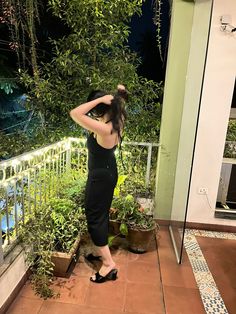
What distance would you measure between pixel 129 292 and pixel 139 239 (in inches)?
22.0

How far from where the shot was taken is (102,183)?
200 centimetres

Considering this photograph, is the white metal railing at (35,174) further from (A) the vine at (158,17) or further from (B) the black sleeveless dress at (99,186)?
(A) the vine at (158,17)

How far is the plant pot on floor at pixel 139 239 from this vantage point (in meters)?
2.52

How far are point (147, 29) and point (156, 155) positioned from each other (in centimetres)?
155

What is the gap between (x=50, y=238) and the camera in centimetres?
206

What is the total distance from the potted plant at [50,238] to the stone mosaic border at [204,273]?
3.51 feet

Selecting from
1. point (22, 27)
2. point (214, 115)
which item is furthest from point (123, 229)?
point (22, 27)

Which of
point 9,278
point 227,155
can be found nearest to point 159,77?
point 227,155

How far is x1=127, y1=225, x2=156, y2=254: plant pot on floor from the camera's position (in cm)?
252

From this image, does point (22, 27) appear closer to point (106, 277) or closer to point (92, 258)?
point (92, 258)

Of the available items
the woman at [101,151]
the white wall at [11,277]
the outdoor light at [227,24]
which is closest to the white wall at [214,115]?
the outdoor light at [227,24]

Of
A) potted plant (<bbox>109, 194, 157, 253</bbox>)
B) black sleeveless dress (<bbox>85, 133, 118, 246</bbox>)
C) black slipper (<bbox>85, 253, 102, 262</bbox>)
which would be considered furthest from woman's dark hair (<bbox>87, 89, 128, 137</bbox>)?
black slipper (<bbox>85, 253, 102, 262</bbox>)

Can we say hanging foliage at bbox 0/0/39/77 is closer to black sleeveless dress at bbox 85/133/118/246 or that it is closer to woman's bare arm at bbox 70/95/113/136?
woman's bare arm at bbox 70/95/113/136

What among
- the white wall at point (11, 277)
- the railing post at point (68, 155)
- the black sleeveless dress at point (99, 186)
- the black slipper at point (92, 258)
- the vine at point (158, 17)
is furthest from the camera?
the railing post at point (68, 155)
